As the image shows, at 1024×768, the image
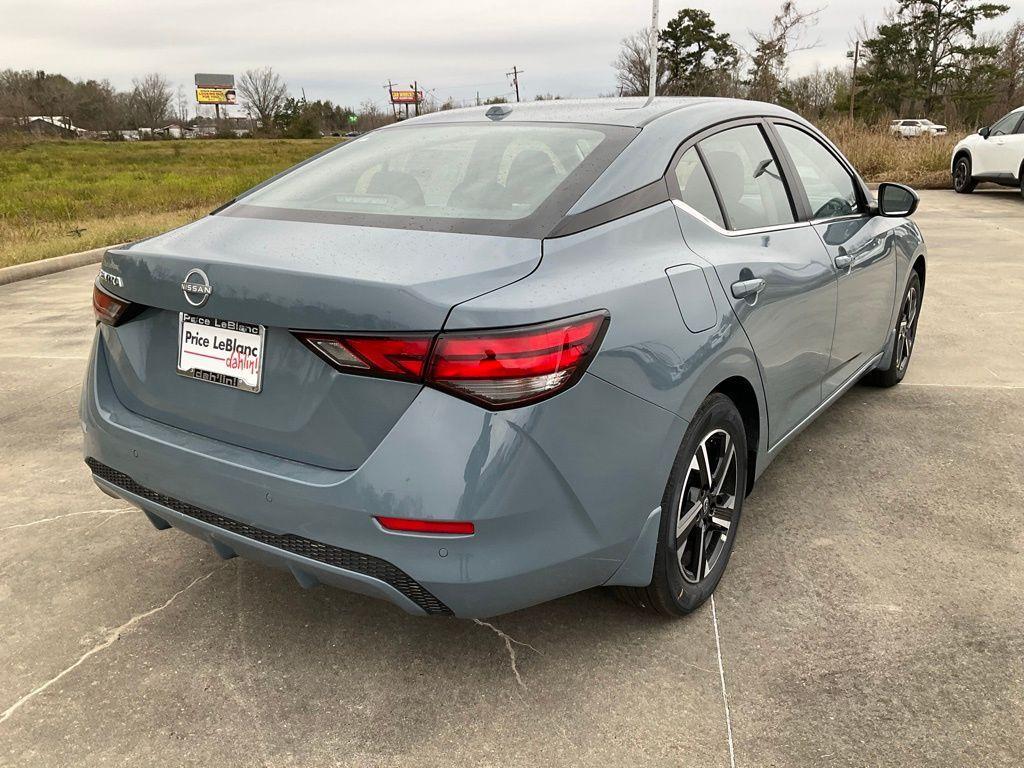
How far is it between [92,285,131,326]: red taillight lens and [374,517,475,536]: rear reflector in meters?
1.03

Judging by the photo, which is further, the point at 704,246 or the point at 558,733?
the point at 704,246

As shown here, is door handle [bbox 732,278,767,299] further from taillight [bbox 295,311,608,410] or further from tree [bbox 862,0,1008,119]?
tree [bbox 862,0,1008,119]

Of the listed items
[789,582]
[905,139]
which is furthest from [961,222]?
[789,582]

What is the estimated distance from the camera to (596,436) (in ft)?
6.61

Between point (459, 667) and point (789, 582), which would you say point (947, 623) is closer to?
point (789, 582)

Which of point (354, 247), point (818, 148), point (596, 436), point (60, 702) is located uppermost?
point (818, 148)

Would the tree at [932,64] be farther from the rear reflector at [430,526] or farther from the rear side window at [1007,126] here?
the rear reflector at [430,526]

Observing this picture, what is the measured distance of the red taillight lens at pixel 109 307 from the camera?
2.35m

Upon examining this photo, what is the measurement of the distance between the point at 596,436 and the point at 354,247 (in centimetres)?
77

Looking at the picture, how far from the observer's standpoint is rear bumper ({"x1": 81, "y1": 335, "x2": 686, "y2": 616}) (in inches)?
73.5

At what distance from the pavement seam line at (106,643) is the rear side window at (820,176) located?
107 inches

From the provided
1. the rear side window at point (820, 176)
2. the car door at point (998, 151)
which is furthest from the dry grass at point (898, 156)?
the rear side window at point (820, 176)

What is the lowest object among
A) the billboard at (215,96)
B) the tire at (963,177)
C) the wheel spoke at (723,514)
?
the wheel spoke at (723,514)

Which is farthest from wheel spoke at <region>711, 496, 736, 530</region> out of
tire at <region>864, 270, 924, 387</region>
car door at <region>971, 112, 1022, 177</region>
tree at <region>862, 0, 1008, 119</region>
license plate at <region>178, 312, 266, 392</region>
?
tree at <region>862, 0, 1008, 119</region>
